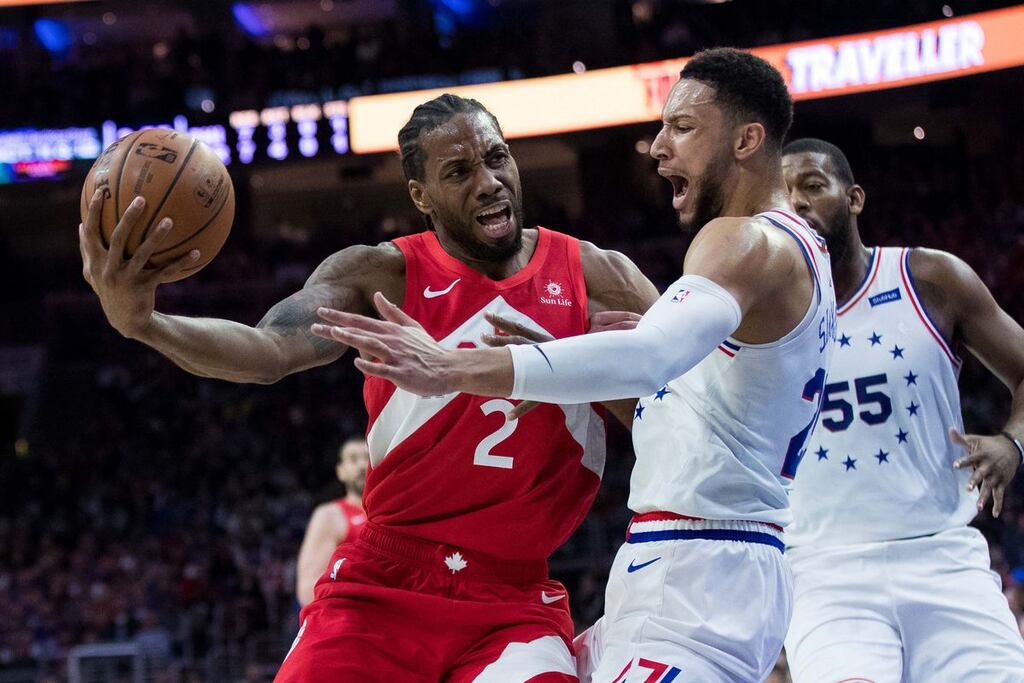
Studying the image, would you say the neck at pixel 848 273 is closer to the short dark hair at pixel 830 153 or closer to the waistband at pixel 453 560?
the short dark hair at pixel 830 153

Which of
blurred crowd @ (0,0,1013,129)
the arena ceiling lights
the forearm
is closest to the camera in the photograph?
the forearm

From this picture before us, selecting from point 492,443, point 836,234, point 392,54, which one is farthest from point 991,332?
point 392,54

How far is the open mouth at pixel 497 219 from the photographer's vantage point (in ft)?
11.6

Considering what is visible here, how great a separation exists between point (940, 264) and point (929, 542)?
3.18ft

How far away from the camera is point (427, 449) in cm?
337

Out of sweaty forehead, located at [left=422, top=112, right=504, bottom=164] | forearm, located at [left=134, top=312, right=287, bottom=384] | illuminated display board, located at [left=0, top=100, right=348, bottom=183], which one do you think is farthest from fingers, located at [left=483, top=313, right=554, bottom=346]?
illuminated display board, located at [left=0, top=100, right=348, bottom=183]

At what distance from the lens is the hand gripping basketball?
114 inches

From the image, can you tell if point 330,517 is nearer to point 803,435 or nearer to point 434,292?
point 434,292

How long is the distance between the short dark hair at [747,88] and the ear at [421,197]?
919mm

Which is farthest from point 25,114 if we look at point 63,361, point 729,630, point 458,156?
point 729,630

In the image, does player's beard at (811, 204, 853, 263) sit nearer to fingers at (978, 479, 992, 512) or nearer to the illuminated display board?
fingers at (978, 479, 992, 512)

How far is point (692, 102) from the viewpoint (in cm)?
322

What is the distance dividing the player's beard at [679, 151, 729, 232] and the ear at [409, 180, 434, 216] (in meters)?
0.89

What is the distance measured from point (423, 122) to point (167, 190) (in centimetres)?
89
